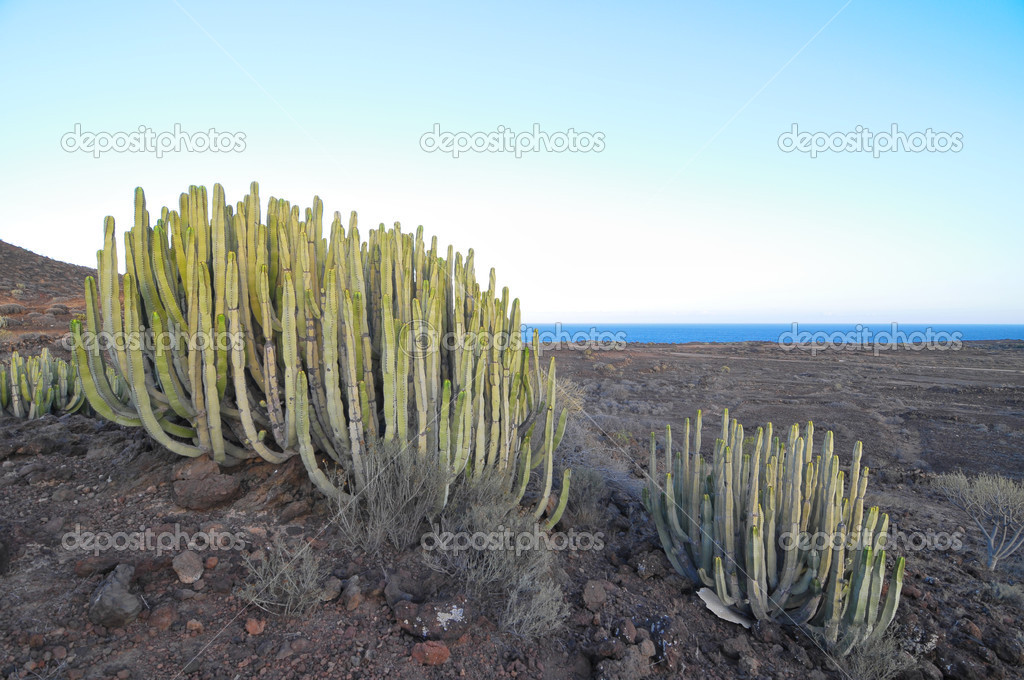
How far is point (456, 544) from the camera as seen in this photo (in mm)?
3529

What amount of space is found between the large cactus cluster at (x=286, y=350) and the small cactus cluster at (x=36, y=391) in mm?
2481

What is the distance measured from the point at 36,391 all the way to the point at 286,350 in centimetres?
424

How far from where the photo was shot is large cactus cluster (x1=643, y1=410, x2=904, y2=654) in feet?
10.2

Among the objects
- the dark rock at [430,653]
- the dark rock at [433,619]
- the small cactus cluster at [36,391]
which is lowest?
the dark rock at [430,653]

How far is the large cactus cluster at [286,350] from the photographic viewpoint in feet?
11.7

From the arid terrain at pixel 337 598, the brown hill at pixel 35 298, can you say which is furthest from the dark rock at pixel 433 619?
the brown hill at pixel 35 298

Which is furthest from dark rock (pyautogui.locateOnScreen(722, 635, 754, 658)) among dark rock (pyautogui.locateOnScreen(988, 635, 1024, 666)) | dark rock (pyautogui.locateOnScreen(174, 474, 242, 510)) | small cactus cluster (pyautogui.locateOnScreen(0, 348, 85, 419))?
small cactus cluster (pyautogui.locateOnScreen(0, 348, 85, 419))

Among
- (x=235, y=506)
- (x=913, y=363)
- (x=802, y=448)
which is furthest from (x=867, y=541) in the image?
(x=913, y=363)

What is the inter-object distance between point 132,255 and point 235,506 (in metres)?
1.87

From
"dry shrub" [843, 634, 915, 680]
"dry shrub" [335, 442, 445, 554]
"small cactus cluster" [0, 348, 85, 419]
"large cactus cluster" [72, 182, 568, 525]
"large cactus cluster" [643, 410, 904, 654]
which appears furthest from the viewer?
"small cactus cluster" [0, 348, 85, 419]

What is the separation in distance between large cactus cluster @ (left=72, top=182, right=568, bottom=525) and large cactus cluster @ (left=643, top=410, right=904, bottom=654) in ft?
4.16

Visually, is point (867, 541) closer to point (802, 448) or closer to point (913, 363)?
point (802, 448)

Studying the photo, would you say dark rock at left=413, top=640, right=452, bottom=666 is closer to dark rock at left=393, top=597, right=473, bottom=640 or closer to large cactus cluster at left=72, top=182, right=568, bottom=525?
dark rock at left=393, top=597, right=473, bottom=640

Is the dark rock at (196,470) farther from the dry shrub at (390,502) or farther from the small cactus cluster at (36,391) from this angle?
the small cactus cluster at (36,391)
